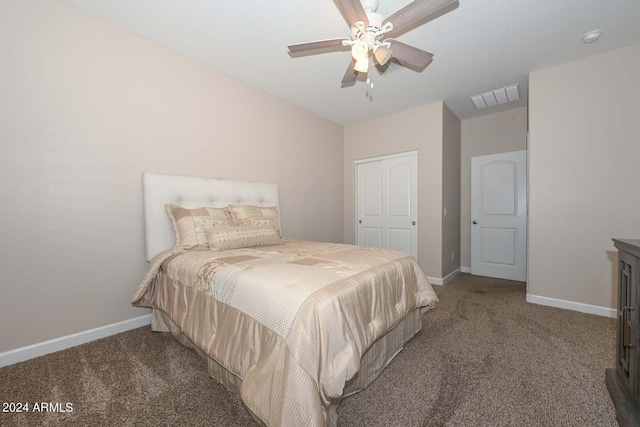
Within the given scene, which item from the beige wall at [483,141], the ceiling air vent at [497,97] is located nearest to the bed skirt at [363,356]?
the beige wall at [483,141]

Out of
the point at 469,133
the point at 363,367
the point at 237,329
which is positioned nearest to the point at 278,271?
the point at 237,329

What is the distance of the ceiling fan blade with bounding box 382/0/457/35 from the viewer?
1.49 meters

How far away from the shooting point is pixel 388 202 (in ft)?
14.0

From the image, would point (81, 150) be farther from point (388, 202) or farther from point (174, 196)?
point (388, 202)

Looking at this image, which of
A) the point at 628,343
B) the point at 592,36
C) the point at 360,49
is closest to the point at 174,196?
the point at 360,49

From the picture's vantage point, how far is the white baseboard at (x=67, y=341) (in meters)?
1.77

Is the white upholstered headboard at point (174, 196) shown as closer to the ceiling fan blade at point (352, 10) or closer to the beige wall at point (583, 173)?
the ceiling fan blade at point (352, 10)

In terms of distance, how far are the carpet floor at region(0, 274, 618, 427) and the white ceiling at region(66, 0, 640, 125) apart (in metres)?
2.61

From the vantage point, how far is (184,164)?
8.64 feet

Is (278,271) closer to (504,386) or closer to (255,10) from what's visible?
(504,386)

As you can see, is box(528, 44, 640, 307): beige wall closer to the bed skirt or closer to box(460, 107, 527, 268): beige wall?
box(460, 107, 527, 268): beige wall

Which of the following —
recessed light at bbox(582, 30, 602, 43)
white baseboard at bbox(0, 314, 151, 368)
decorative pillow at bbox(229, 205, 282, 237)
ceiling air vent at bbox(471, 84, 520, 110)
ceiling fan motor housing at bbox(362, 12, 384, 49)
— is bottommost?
white baseboard at bbox(0, 314, 151, 368)

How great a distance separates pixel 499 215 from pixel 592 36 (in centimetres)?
246

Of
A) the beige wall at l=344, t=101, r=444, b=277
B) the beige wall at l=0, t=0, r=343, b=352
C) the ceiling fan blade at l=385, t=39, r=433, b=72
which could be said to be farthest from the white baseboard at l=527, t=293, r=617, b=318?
the beige wall at l=0, t=0, r=343, b=352
